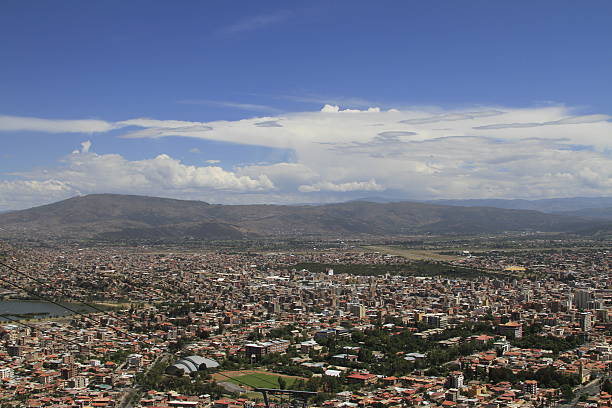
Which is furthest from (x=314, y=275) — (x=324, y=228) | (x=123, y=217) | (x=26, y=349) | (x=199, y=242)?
(x=123, y=217)

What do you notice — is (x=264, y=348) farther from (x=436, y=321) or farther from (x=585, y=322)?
(x=585, y=322)

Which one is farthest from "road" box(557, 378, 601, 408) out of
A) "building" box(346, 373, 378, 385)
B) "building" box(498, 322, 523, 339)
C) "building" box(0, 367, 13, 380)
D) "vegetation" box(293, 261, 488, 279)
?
"vegetation" box(293, 261, 488, 279)

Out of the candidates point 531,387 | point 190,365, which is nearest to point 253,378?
point 190,365

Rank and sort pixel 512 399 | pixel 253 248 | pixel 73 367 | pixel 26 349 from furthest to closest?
pixel 253 248, pixel 26 349, pixel 73 367, pixel 512 399

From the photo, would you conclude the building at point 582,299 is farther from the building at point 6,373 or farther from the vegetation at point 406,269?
Result: the building at point 6,373

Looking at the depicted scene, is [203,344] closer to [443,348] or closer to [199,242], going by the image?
[443,348]

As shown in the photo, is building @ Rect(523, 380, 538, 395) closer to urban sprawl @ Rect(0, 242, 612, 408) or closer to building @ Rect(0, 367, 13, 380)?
urban sprawl @ Rect(0, 242, 612, 408)
